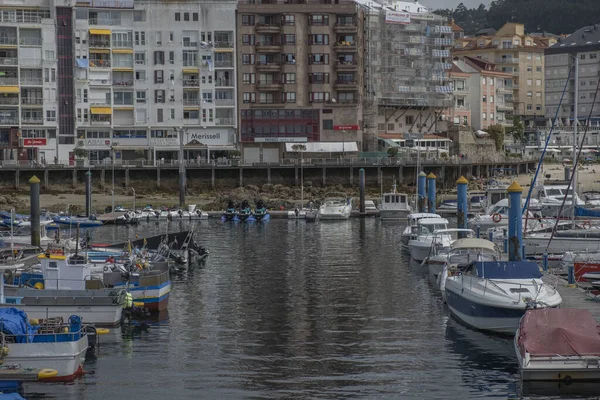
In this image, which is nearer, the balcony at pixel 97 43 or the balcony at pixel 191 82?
the balcony at pixel 97 43

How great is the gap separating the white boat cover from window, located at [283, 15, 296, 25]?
4141 inches

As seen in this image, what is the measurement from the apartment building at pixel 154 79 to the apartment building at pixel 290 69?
2200 millimetres

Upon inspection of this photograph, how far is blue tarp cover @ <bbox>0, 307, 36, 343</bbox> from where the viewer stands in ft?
122

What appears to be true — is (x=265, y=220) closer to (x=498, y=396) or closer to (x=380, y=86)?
(x=380, y=86)

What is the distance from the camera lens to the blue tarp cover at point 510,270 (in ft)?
148

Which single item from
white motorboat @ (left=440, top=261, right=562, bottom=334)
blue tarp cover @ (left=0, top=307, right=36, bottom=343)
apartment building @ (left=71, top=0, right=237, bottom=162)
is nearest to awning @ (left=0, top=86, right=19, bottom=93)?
apartment building @ (left=71, top=0, right=237, bottom=162)

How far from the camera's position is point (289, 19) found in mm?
140625

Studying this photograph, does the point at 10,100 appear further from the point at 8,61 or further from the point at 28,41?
the point at 28,41

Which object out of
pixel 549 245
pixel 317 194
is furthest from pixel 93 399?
pixel 317 194

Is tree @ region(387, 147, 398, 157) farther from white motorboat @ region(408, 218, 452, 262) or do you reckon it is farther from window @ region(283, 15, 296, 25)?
white motorboat @ region(408, 218, 452, 262)

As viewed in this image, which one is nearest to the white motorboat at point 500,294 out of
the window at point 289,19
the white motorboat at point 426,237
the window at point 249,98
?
the white motorboat at point 426,237

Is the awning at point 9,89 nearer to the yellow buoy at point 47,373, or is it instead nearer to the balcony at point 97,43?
the balcony at point 97,43

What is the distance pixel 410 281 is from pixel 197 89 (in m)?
83.3

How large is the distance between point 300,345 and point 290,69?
9916 centimetres
